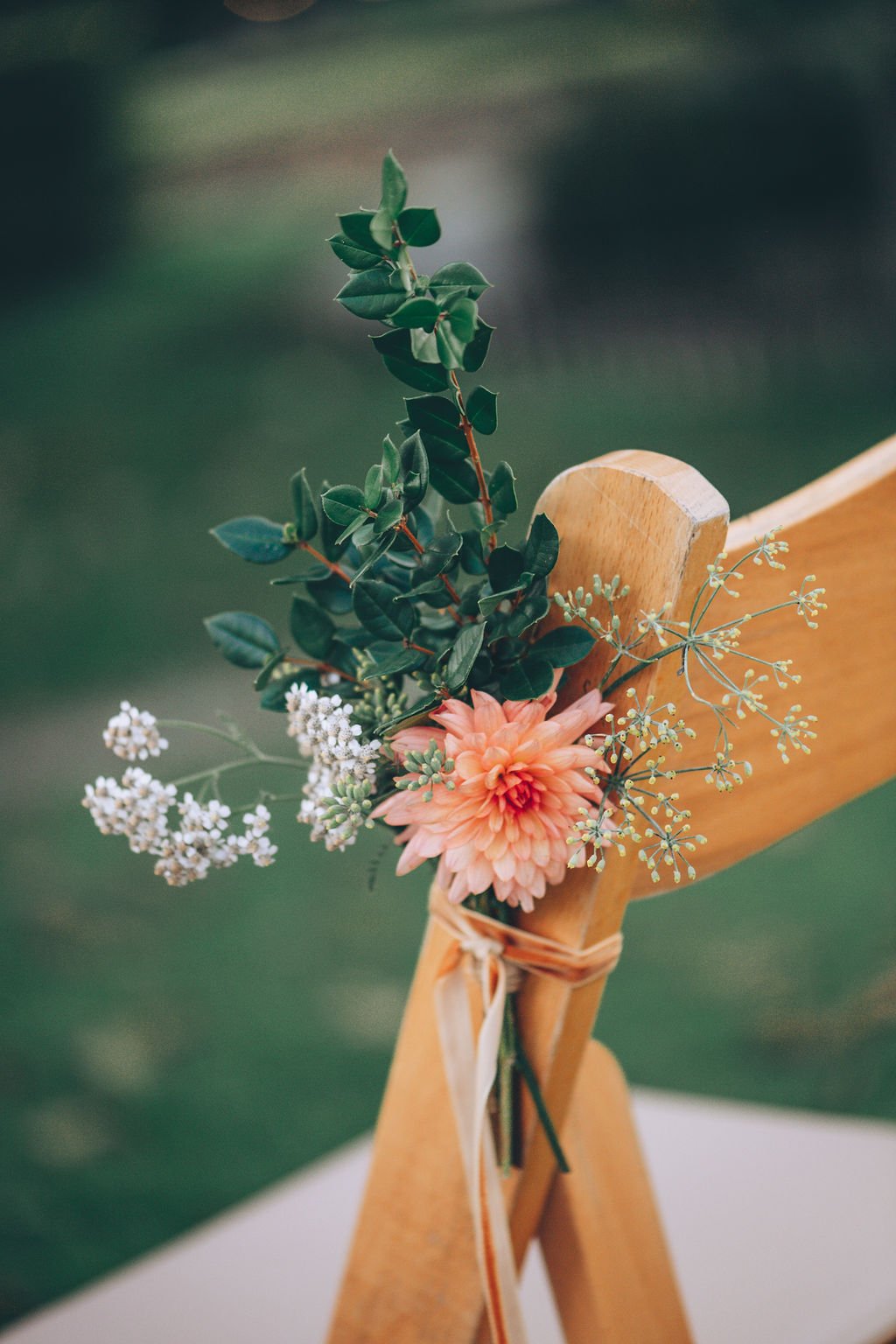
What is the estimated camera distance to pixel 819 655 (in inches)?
26.4

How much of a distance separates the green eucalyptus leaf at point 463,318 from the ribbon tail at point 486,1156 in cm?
34

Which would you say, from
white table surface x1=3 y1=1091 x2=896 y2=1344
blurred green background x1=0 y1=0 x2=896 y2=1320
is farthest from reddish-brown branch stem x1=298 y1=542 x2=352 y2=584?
blurred green background x1=0 y1=0 x2=896 y2=1320

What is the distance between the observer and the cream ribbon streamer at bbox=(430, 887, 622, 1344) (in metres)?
0.65

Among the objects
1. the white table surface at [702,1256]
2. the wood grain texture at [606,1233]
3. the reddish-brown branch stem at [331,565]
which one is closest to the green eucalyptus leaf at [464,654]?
the reddish-brown branch stem at [331,565]

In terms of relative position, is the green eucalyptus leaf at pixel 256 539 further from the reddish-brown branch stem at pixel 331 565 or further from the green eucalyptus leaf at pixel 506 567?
the green eucalyptus leaf at pixel 506 567

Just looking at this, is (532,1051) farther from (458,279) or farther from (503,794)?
(458,279)

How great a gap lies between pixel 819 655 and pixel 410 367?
0.29m

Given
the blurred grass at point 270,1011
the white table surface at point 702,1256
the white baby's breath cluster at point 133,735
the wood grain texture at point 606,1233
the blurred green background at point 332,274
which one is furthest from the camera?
the blurred green background at point 332,274

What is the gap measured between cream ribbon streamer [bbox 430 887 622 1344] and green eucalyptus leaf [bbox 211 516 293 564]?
21 centimetres

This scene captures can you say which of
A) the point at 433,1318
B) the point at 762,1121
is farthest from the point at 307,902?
the point at 433,1318

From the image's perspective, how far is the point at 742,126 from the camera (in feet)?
11.2

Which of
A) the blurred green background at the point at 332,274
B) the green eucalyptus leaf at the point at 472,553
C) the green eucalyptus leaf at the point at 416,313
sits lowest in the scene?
the green eucalyptus leaf at the point at 472,553

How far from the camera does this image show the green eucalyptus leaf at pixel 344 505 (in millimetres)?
555

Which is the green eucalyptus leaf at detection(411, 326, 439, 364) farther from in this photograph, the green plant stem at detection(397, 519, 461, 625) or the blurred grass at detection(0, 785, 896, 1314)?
the blurred grass at detection(0, 785, 896, 1314)
